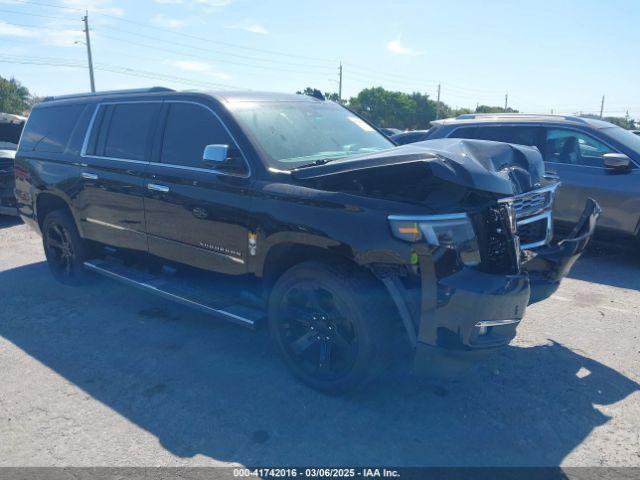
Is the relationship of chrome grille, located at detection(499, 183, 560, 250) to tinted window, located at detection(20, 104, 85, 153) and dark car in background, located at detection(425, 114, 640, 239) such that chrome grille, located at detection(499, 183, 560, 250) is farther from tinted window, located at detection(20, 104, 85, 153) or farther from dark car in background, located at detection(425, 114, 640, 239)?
tinted window, located at detection(20, 104, 85, 153)

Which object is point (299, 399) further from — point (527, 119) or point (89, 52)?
point (89, 52)

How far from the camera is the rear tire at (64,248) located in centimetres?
578

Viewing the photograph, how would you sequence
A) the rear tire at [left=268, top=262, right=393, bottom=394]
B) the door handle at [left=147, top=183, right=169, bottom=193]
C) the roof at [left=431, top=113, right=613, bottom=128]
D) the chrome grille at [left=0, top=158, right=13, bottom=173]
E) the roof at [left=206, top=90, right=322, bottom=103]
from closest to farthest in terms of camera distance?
1. the rear tire at [left=268, top=262, right=393, bottom=394]
2. the roof at [left=206, top=90, right=322, bottom=103]
3. the door handle at [left=147, top=183, right=169, bottom=193]
4. the roof at [left=431, top=113, right=613, bottom=128]
5. the chrome grille at [left=0, top=158, right=13, bottom=173]

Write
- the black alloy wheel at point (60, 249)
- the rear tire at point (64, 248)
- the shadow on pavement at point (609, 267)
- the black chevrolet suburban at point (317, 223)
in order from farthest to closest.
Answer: the shadow on pavement at point (609, 267), the black alloy wheel at point (60, 249), the rear tire at point (64, 248), the black chevrolet suburban at point (317, 223)

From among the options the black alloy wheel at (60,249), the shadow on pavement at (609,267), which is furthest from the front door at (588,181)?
the black alloy wheel at (60,249)

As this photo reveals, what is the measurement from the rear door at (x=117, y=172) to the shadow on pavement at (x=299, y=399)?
89 cm

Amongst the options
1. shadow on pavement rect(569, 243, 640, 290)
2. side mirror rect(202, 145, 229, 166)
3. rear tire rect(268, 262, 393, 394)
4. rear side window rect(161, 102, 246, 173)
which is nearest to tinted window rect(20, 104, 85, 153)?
rear side window rect(161, 102, 246, 173)

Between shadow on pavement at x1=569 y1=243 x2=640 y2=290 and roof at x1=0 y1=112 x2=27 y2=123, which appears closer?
shadow on pavement at x1=569 y1=243 x2=640 y2=290

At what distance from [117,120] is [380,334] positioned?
3400 millimetres

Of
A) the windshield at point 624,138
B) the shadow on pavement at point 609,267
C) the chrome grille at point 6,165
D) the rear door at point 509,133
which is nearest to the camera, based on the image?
the shadow on pavement at point 609,267

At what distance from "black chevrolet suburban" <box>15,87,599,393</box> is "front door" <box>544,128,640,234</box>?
2.74m

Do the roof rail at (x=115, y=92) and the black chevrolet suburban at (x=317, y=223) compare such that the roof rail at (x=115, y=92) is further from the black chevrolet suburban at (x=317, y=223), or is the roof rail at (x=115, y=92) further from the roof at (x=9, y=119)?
the roof at (x=9, y=119)

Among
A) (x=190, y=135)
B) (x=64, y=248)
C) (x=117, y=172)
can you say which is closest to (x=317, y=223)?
(x=190, y=135)

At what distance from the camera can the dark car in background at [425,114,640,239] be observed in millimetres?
6523
